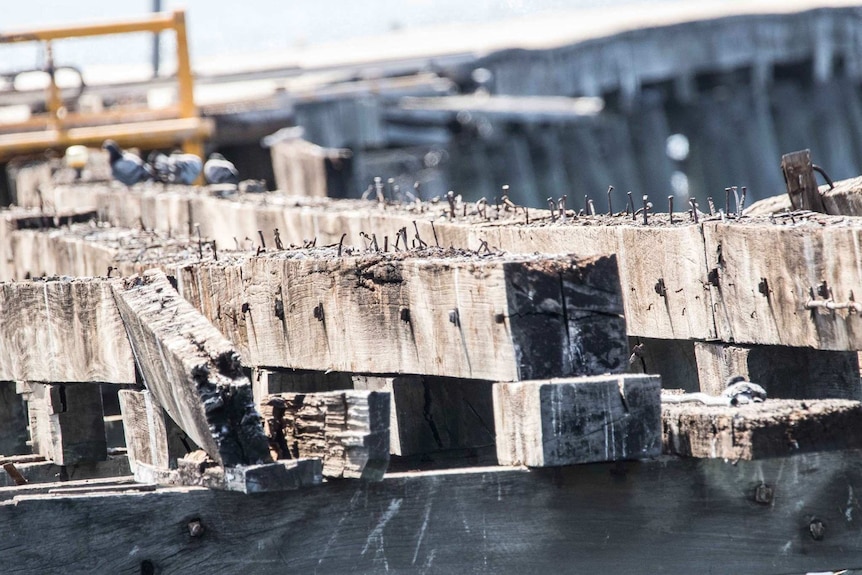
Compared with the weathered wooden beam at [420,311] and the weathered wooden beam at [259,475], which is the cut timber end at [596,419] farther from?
the weathered wooden beam at [259,475]

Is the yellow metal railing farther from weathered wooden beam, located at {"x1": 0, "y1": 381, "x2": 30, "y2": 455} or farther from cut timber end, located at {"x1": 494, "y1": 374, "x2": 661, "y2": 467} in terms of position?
cut timber end, located at {"x1": 494, "y1": 374, "x2": 661, "y2": 467}

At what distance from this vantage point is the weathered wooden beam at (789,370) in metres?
6.32

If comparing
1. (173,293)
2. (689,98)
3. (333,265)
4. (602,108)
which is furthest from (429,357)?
(689,98)

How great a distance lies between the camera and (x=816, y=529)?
557 cm

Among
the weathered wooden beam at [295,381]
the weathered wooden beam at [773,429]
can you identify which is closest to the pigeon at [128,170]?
the weathered wooden beam at [295,381]

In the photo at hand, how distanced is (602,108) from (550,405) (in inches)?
854

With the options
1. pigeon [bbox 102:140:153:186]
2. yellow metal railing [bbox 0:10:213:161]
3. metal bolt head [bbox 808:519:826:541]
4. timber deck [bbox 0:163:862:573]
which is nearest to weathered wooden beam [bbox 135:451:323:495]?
timber deck [bbox 0:163:862:573]

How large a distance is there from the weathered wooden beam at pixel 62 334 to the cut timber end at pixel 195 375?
467mm

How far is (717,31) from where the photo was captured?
2864 cm

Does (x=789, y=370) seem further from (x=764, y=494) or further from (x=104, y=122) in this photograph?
(x=104, y=122)

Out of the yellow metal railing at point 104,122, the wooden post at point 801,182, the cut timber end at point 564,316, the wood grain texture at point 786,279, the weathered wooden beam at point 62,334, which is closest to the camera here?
the cut timber end at point 564,316

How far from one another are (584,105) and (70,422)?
57.6ft

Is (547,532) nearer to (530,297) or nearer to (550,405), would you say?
(550,405)

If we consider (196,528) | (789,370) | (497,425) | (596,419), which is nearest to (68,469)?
Answer: (196,528)
